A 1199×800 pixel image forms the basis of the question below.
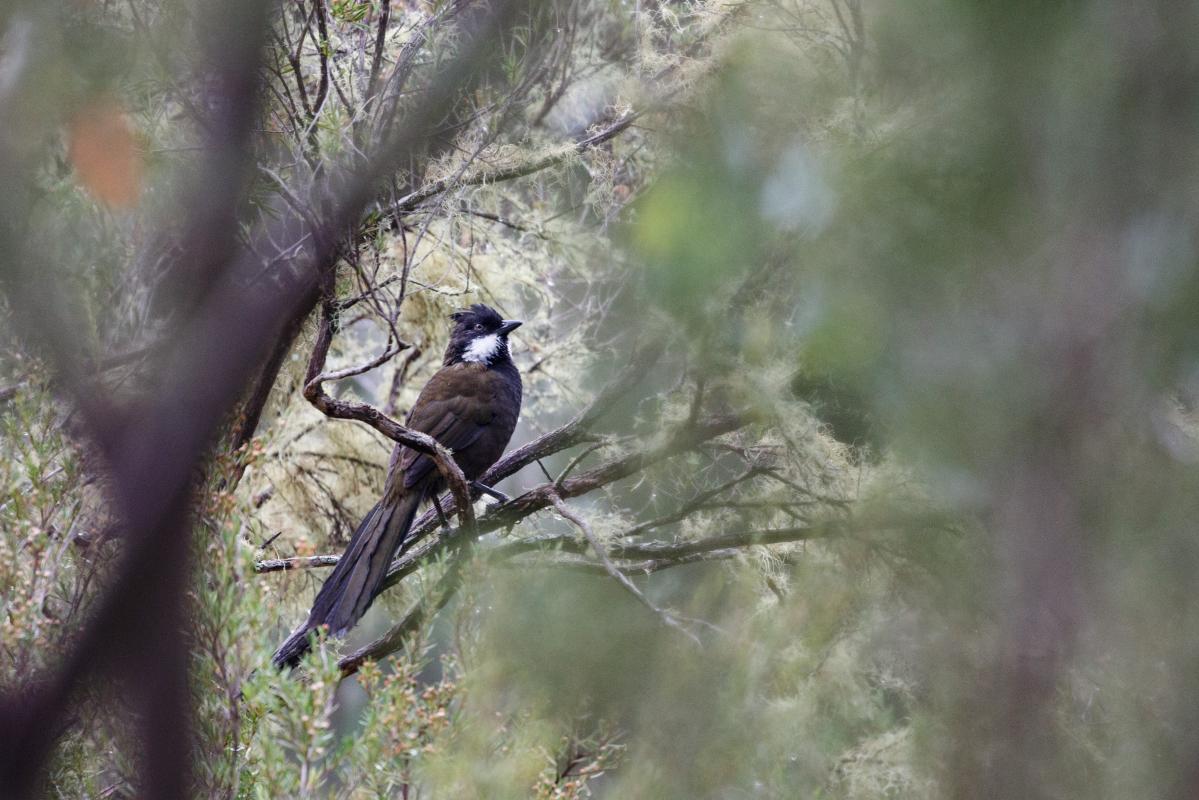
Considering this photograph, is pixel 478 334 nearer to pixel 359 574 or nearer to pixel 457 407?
pixel 457 407

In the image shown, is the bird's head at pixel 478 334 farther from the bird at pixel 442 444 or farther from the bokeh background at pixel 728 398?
the bokeh background at pixel 728 398

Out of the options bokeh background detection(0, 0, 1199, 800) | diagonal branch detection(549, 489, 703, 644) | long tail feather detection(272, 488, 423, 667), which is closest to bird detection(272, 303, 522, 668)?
long tail feather detection(272, 488, 423, 667)

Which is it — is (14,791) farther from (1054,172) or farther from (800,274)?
(1054,172)

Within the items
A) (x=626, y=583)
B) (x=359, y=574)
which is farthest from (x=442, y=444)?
(x=626, y=583)

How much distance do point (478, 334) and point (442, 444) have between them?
0.57 meters

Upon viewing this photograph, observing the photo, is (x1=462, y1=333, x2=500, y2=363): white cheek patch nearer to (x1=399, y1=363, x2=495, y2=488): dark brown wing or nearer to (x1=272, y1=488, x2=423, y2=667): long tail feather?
(x1=399, y1=363, x2=495, y2=488): dark brown wing

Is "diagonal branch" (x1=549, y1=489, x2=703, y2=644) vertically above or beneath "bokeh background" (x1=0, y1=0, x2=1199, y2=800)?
beneath

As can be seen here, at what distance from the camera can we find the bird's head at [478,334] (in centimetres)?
435

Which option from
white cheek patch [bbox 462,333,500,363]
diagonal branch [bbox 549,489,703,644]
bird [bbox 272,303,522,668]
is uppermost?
white cheek patch [bbox 462,333,500,363]

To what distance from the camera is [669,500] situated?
3.88 metres

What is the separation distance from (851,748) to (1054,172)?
1217 millimetres

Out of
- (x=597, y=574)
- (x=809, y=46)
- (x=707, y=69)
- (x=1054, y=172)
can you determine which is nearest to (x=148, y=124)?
(x=707, y=69)

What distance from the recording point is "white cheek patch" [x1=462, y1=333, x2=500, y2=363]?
4348mm

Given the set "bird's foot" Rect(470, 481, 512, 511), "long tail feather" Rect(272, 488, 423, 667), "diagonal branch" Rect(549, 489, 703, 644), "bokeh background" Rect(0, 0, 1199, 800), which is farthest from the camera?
"bird's foot" Rect(470, 481, 512, 511)
